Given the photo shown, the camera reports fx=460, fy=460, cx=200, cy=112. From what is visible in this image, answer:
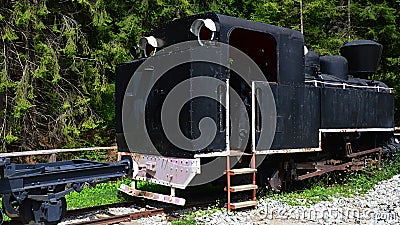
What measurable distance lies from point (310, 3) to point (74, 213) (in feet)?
52.0

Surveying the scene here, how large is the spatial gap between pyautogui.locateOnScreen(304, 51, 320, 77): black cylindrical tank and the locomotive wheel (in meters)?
6.77

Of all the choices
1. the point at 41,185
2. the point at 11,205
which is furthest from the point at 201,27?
the point at 11,205

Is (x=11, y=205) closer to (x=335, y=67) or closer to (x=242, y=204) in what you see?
(x=242, y=204)

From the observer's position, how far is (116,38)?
43.6ft

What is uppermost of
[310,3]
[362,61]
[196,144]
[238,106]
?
[310,3]

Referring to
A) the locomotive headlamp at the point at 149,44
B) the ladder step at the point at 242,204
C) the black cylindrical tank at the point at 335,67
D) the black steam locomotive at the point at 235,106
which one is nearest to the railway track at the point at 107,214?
the black steam locomotive at the point at 235,106

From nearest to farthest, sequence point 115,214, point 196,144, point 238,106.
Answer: point 196,144 < point 115,214 < point 238,106

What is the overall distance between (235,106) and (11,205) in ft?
15.4

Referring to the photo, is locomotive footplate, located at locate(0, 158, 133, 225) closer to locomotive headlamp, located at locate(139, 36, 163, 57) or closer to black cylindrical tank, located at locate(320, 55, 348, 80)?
locomotive headlamp, located at locate(139, 36, 163, 57)

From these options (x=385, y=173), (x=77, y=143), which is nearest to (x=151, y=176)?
(x=77, y=143)

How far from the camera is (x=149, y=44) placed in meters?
9.27

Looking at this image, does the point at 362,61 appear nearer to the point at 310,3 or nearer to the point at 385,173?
the point at 385,173

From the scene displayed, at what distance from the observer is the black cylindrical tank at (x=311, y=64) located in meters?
10.2

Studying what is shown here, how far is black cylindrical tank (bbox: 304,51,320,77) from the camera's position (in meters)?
10.2
